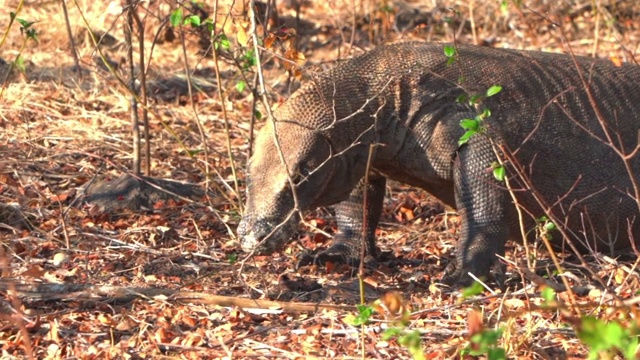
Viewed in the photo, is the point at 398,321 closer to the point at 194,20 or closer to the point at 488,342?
the point at 488,342

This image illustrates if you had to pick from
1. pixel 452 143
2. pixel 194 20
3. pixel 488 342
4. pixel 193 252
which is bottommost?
pixel 193 252

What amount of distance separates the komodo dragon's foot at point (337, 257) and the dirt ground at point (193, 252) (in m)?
0.07

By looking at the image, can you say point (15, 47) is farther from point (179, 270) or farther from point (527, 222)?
point (527, 222)

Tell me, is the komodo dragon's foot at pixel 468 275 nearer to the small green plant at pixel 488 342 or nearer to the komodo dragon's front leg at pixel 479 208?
the komodo dragon's front leg at pixel 479 208

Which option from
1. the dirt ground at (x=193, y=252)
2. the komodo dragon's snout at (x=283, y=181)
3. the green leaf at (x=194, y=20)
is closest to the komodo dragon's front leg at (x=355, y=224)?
the dirt ground at (x=193, y=252)

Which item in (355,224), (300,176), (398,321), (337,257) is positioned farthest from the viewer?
(355,224)

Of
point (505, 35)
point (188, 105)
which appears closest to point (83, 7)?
point (188, 105)

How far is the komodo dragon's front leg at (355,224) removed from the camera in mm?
6855

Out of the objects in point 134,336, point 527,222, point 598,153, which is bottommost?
point 134,336

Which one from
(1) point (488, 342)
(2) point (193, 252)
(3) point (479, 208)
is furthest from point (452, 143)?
(1) point (488, 342)

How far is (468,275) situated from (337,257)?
38.7 inches

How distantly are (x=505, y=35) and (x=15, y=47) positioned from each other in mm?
5210

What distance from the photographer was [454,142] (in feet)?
20.4

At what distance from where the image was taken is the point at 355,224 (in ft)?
23.1
